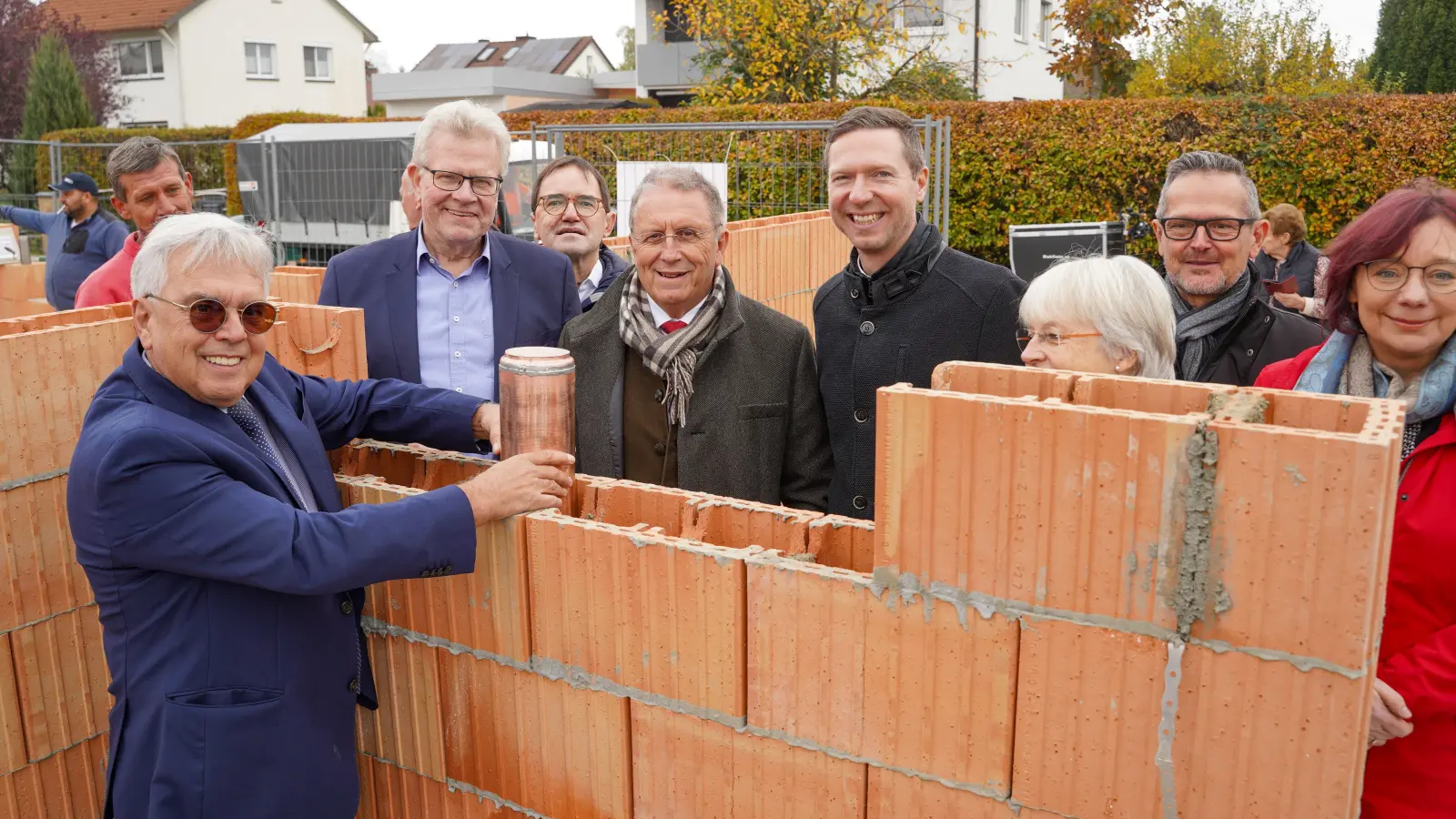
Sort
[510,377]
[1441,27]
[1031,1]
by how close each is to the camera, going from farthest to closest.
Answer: [1031,1], [1441,27], [510,377]

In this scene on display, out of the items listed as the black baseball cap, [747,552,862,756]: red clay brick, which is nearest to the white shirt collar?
[747,552,862,756]: red clay brick

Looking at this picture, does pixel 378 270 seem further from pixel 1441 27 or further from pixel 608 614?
pixel 1441 27

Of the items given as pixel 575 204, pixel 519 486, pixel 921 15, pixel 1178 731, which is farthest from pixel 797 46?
pixel 1178 731

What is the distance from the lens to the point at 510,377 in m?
2.55

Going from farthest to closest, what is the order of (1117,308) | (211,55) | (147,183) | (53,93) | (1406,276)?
(211,55)
(53,93)
(147,183)
(1117,308)
(1406,276)

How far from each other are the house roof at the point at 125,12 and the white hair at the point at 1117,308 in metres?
43.7

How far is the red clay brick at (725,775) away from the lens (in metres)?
2.27

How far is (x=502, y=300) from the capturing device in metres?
3.89

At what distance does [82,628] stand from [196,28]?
142ft

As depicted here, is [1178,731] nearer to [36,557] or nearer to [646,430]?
[646,430]

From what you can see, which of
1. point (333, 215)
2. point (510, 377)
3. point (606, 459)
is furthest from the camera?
point (333, 215)

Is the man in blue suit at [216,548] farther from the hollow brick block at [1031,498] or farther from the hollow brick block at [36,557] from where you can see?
the hollow brick block at [1031,498]

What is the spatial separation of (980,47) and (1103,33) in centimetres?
980

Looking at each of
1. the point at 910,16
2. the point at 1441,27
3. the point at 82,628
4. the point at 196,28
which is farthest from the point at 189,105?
the point at 82,628
